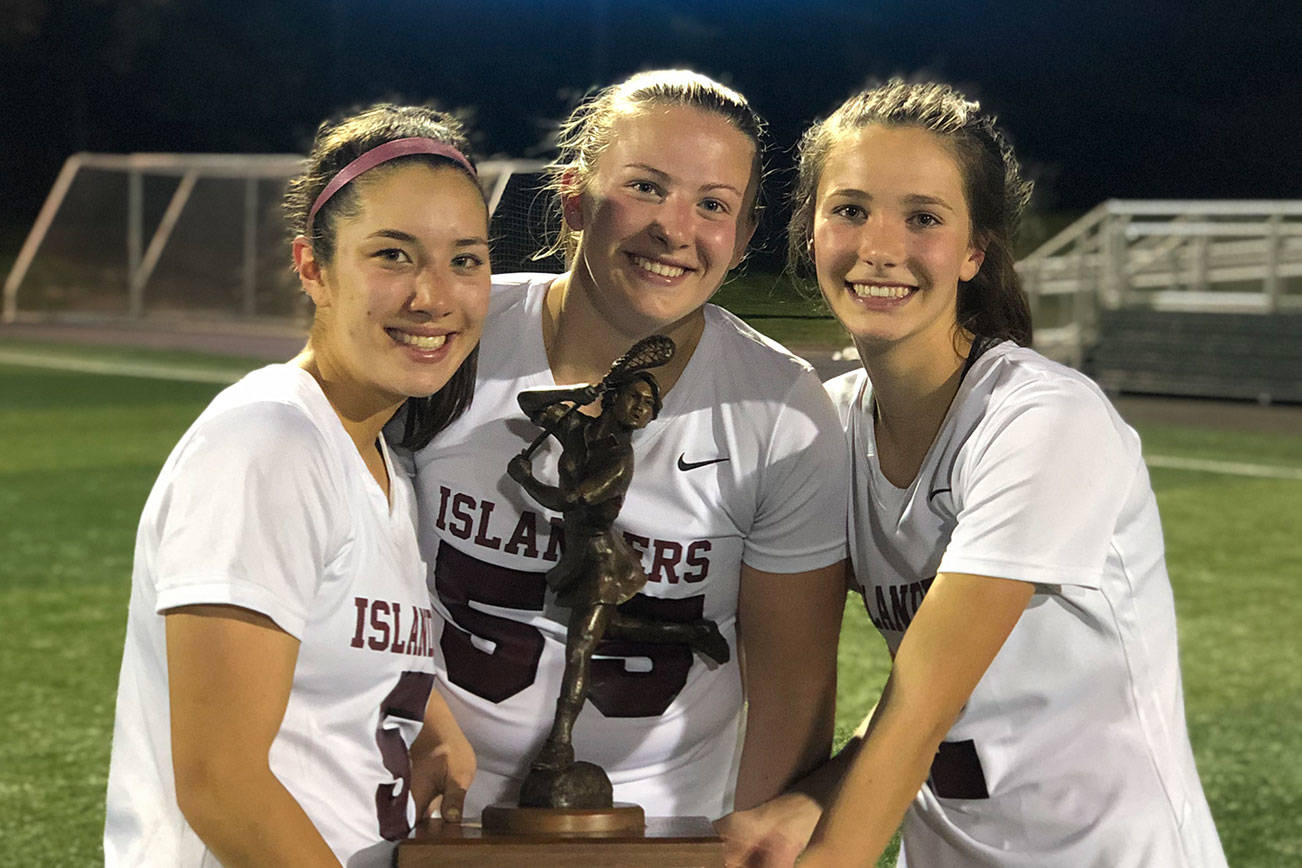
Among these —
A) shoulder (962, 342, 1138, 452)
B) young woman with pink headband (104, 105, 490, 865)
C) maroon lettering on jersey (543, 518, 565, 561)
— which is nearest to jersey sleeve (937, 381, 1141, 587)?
shoulder (962, 342, 1138, 452)

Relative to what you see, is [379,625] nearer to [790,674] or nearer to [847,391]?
[790,674]

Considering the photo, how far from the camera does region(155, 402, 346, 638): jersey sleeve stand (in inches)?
64.1

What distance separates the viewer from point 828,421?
2170mm

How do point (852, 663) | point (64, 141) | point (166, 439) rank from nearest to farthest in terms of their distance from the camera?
1. point (852, 663)
2. point (166, 439)
3. point (64, 141)

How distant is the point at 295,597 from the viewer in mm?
1668

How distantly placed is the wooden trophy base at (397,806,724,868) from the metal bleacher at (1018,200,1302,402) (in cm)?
1216

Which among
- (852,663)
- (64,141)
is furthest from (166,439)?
(64,141)

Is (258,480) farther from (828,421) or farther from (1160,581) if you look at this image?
(1160,581)

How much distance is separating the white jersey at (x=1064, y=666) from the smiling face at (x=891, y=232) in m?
0.14

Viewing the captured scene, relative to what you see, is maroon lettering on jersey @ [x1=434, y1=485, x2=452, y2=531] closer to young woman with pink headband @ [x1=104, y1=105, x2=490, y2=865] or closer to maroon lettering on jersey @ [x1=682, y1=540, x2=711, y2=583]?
young woman with pink headband @ [x1=104, y1=105, x2=490, y2=865]

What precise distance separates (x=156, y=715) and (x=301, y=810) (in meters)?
0.22

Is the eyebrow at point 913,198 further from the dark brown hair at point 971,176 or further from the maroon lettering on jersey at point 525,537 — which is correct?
the maroon lettering on jersey at point 525,537

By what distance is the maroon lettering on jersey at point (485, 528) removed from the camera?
2145mm

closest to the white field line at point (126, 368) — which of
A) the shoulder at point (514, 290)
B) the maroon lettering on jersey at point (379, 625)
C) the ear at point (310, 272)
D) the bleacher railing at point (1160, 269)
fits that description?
the bleacher railing at point (1160, 269)
